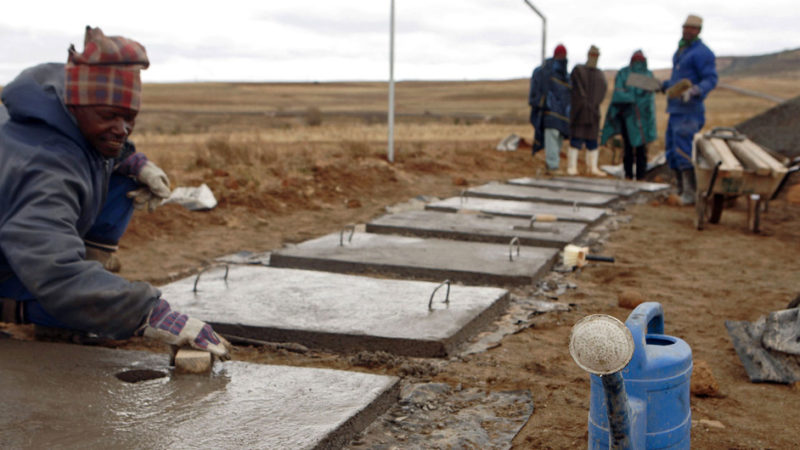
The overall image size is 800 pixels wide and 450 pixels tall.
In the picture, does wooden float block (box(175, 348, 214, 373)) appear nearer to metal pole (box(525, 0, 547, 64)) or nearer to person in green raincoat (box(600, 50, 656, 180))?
person in green raincoat (box(600, 50, 656, 180))

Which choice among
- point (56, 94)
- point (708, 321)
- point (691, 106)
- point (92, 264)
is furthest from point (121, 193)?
point (691, 106)

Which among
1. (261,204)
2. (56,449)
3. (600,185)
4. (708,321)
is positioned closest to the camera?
(56,449)

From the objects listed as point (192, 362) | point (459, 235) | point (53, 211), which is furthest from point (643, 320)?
point (459, 235)

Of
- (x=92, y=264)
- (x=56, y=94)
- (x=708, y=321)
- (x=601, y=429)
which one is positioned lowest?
(x=708, y=321)

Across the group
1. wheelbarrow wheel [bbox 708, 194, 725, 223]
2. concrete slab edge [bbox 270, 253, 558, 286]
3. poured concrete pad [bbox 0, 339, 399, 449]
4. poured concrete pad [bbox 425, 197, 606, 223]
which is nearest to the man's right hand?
poured concrete pad [bbox 0, 339, 399, 449]

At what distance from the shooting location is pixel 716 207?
281 inches

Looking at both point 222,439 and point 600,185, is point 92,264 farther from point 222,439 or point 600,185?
point 600,185

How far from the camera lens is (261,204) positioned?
7.43 m

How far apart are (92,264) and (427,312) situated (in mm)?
1564

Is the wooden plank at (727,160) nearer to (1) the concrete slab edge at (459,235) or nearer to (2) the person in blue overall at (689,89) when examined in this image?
(2) the person in blue overall at (689,89)

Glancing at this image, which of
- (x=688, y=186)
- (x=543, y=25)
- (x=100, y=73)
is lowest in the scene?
(x=688, y=186)

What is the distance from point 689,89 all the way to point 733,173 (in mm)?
1603

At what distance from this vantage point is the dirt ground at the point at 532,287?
2.86 meters

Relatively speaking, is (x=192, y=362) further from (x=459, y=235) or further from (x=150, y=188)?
(x=459, y=235)
